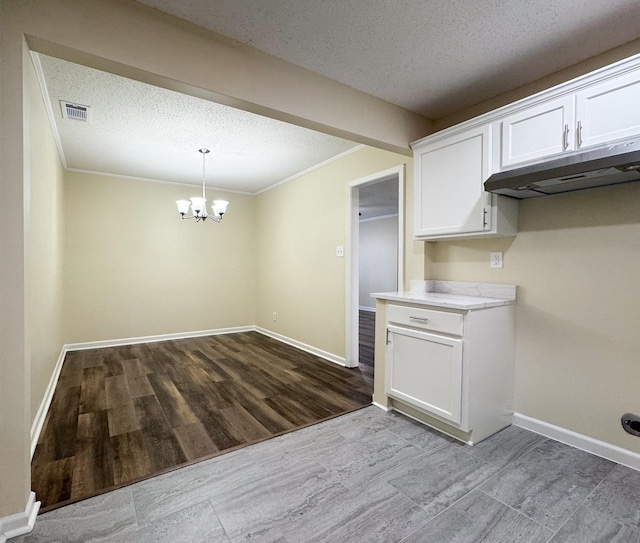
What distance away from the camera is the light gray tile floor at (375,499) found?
1.43 meters

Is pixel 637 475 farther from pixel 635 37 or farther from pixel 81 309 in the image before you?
pixel 81 309

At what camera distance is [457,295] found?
2674mm

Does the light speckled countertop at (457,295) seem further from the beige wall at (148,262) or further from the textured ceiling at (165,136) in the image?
the beige wall at (148,262)

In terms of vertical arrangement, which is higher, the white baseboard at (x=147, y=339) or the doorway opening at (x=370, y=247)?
the doorway opening at (x=370, y=247)

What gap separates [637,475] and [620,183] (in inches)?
64.5

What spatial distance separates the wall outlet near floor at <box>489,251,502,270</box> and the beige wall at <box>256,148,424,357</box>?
1.87ft

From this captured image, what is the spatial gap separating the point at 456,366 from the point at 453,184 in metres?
1.30

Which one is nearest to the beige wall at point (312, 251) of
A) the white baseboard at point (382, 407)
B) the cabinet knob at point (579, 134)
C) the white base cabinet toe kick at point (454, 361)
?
the white base cabinet toe kick at point (454, 361)

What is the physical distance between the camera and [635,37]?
5.96ft

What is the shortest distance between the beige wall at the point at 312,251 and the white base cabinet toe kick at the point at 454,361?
0.69 m

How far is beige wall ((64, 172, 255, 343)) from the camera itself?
4.50 m

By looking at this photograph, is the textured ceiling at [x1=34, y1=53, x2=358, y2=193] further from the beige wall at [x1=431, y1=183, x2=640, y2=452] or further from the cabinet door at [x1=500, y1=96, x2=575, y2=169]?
the beige wall at [x1=431, y1=183, x2=640, y2=452]

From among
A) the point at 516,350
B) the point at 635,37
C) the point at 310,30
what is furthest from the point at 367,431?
the point at 635,37

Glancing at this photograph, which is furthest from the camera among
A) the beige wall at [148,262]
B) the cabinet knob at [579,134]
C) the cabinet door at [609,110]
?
the beige wall at [148,262]
